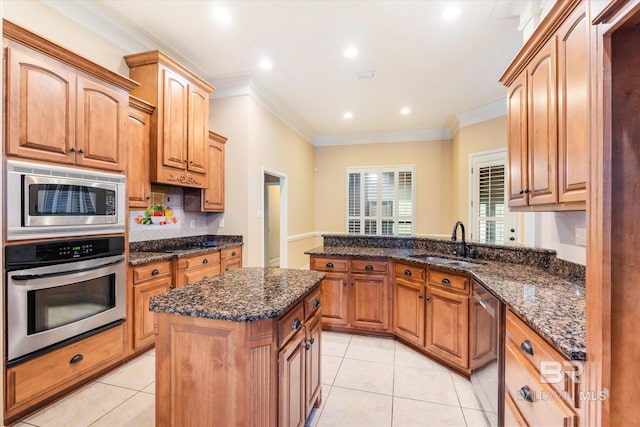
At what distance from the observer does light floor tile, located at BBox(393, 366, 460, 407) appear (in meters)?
2.06

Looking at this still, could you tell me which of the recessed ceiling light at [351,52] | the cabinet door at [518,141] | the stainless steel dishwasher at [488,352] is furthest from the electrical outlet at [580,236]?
the recessed ceiling light at [351,52]

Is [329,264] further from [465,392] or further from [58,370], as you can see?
[58,370]

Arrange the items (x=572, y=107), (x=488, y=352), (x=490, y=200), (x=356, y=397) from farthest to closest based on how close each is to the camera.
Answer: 1. (x=490, y=200)
2. (x=356, y=397)
3. (x=488, y=352)
4. (x=572, y=107)

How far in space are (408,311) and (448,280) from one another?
0.61m

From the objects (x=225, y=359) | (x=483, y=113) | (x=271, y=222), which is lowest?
(x=225, y=359)

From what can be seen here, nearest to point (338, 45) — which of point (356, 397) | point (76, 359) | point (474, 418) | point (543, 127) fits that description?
point (543, 127)

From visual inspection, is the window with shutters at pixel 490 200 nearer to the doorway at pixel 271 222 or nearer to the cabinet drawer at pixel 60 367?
the doorway at pixel 271 222

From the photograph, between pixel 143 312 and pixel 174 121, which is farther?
pixel 174 121

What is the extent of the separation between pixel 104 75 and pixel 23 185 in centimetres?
103

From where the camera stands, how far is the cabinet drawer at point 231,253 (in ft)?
11.7

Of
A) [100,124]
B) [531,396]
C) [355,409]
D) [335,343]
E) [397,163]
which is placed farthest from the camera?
[397,163]

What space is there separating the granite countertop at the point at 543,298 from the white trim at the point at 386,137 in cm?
418

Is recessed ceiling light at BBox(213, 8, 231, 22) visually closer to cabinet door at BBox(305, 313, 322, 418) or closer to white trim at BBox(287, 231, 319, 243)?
cabinet door at BBox(305, 313, 322, 418)

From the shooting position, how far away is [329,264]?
3066 mm
